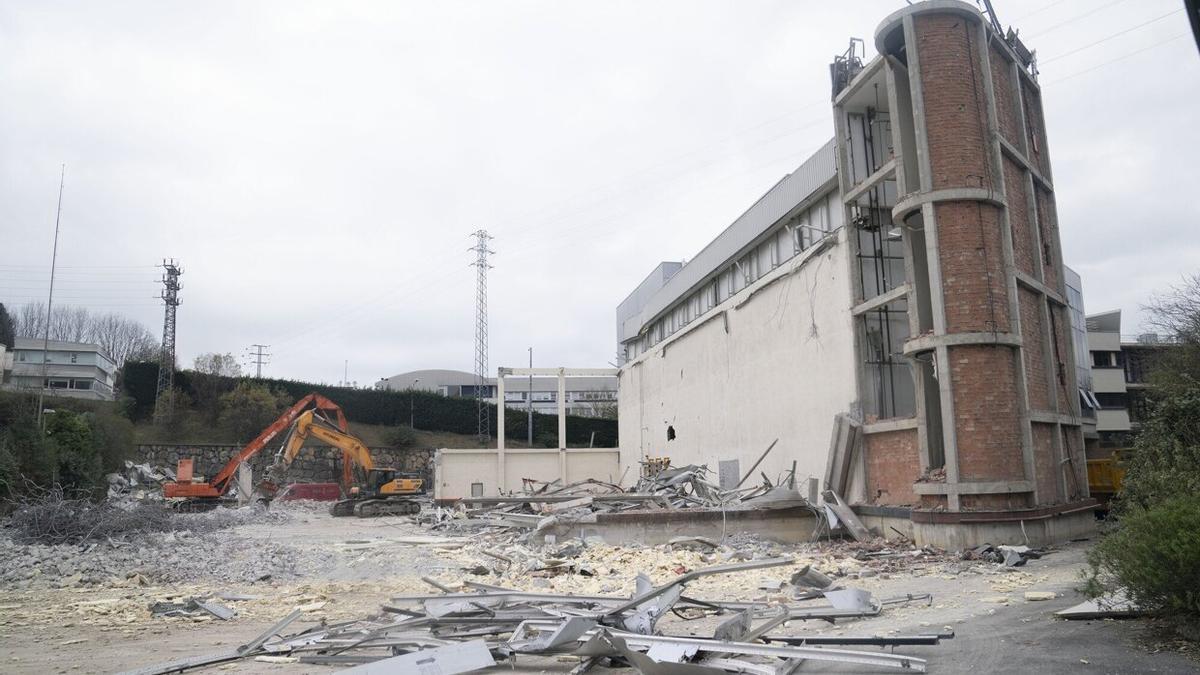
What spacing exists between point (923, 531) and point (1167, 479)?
4.52 m

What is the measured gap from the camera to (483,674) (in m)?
6.68

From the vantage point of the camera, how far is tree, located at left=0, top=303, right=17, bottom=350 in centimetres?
6006

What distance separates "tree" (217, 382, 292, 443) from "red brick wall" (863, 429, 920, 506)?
33.9 metres

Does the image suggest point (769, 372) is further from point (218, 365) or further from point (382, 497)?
point (218, 365)

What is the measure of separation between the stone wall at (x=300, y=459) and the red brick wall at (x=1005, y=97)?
31.1 m

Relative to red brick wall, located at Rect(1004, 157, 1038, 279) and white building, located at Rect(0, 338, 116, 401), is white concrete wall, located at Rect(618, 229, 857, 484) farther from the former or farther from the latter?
white building, located at Rect(0, 338, 116, 401)

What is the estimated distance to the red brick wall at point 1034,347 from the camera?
15359 mm

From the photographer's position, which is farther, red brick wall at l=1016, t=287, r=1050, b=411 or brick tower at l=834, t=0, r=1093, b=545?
red brick wall at l=1016, t=287, r=1050, b=411

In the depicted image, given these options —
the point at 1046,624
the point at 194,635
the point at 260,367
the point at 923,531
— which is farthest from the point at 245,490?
the point at 260,367

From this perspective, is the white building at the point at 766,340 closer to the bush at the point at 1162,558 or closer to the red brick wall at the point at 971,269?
the red brick wall at the point at 971,269

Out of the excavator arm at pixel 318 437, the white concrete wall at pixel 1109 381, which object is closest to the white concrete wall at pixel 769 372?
the excavator arm at pixel 318 437

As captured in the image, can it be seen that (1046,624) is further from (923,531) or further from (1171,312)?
(1171,312)

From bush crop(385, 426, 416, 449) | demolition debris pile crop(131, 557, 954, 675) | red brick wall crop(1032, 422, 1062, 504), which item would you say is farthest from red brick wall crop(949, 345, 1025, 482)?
bush crop(385, 426, 416, 449)

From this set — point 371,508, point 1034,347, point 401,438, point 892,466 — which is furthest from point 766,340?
point 401,438
